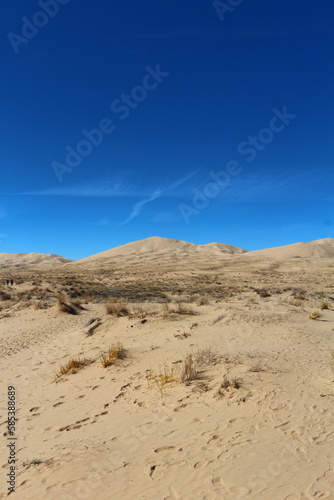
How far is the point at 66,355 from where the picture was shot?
1036cm

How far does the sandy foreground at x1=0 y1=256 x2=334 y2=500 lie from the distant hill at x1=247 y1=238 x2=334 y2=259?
112641 mm

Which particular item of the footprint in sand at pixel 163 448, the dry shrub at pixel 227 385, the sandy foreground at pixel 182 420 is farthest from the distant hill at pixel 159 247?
the footprint in sand at pixel 163 448

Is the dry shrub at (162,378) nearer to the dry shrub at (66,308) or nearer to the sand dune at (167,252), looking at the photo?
the dry shrub at (66,308)

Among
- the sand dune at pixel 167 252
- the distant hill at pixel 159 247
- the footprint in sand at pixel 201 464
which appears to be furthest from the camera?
the distant hill at pixel 159 247

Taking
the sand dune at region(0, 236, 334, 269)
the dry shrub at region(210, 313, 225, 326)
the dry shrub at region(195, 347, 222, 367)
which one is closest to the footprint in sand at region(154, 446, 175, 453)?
the dry shrub at region(195, 347, 222, 367)

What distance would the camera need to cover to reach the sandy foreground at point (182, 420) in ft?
11.7

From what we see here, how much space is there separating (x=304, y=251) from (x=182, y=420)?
12822 centimetres

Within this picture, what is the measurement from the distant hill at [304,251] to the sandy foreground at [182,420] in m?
113

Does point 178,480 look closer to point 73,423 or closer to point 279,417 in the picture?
point 279,417

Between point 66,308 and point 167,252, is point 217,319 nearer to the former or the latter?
point 66,308

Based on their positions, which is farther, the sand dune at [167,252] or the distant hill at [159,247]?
the distant hill at [159,247]

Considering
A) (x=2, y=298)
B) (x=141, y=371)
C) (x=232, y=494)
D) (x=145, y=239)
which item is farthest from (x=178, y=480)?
(x=145, y=239)

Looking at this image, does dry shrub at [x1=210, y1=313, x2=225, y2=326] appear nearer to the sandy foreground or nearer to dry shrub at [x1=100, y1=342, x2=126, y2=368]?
the sandy foreground

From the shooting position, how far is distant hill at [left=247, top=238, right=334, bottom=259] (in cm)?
11744
